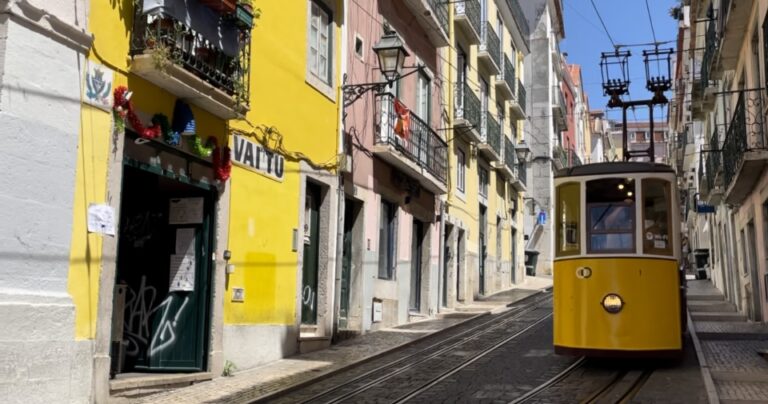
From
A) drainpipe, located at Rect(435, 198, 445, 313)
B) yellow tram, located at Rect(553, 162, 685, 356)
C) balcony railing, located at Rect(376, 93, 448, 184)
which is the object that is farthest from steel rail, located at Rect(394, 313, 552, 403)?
balcony railing, located at Rect(376, 93, 448, 184)

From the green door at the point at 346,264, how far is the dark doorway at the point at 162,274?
→ 14.6 ft

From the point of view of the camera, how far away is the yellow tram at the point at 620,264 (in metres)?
9.84

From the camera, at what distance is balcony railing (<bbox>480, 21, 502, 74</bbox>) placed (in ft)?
82.3

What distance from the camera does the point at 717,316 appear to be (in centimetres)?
1770

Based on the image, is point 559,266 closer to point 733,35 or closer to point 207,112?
point 207,112

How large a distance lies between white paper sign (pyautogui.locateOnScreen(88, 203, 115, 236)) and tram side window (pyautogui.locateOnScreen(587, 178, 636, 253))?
6.11 meters

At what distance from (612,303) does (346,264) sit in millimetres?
5858

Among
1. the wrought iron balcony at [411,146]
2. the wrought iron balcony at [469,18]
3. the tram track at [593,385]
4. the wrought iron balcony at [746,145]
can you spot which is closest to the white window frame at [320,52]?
the wrought iron balcony at [411,146]

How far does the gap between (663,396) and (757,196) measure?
7.86 metres

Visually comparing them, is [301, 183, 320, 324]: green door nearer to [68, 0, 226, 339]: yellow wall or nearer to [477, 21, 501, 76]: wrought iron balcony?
[68, 0, 226, 339]: yellow wall

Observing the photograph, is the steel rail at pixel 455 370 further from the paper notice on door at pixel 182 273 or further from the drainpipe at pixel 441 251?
the drainpipe at pixel 441 251

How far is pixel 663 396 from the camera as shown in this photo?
27.4 ft

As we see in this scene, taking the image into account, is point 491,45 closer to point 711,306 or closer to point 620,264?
Answer: point 711,306

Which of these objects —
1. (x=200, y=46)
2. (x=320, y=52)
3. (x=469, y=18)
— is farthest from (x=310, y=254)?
(x=469, y=18)
